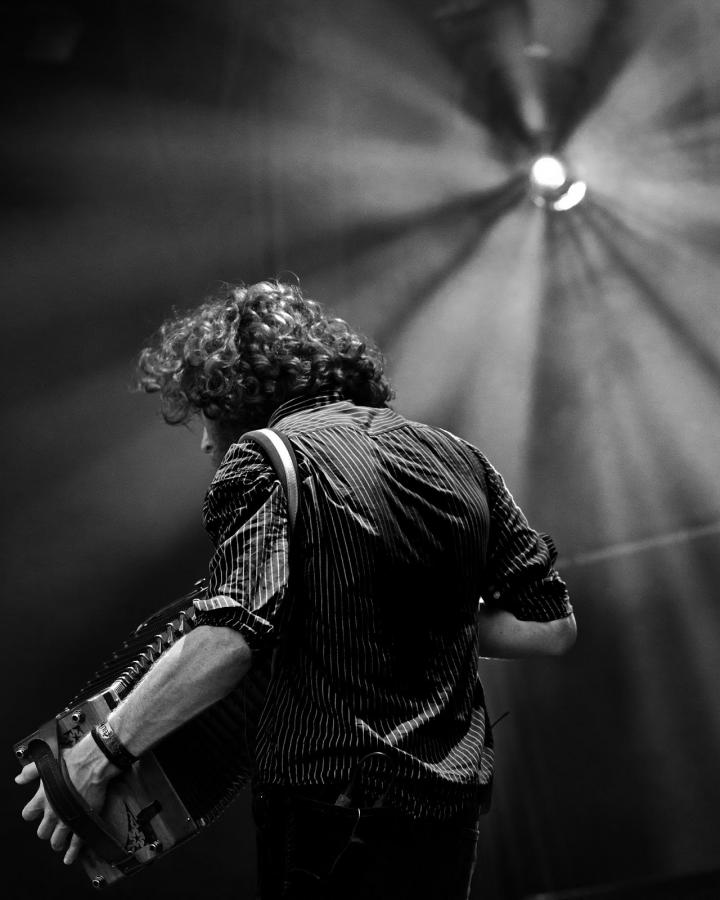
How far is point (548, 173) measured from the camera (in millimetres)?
3510

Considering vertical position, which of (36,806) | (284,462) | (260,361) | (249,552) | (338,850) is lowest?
(338,850)

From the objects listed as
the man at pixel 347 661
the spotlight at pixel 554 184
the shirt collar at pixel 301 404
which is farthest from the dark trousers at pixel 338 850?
the spotlight at pixel 554 184

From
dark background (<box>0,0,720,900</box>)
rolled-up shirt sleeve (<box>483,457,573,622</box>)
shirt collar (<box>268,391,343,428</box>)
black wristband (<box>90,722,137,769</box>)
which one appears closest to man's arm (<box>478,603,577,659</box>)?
rolled-up shirt sleeve (<box>483,457,573,622</box>)

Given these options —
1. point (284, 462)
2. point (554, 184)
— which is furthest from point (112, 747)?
point (554, 184)

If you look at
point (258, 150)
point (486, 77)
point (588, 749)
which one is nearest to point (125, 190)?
point (258, 150)

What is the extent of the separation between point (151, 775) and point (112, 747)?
0.41 feet

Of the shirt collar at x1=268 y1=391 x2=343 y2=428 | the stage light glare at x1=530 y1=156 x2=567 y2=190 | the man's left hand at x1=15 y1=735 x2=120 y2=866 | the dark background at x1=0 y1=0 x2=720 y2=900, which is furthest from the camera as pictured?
the stage light glare at x1=530 y1=156 x2=567 y2=190

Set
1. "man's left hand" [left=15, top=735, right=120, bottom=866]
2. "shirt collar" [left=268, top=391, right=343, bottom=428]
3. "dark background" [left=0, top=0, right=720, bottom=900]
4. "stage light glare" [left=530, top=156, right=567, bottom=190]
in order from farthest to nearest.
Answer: "stage light glare" [left=530, top=156, right=567, bottom=190], "dark background" [left=0, top=0, right=720, bottom=900], "shirt collar" [left=268, top=391, right=343, bottom=428], "man's left hand" [left=15, top=735, right=120, bottom=866]

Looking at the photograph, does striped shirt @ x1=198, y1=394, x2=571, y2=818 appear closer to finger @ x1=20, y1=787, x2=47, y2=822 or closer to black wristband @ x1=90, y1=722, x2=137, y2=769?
black wristband @ x1=90, y1=722, x2=137, y2=769

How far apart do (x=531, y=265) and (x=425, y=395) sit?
2.27 ft

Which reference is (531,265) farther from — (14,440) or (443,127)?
(14,440)

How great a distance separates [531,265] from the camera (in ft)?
11.8

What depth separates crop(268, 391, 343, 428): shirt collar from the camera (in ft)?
5.28

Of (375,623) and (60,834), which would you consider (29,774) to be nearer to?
(60,834)
